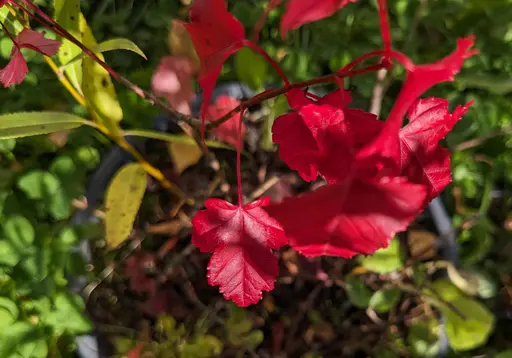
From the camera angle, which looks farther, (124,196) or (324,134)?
(124,196)

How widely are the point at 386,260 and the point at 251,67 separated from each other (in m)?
0.42

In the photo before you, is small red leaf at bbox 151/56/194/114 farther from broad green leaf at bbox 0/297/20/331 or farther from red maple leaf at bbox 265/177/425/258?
red maple leaf at bbox 265/177/425/258

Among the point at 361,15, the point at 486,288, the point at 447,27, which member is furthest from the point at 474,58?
the point at 486,288

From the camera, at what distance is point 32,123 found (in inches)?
21.5

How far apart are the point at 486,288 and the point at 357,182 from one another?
81cm

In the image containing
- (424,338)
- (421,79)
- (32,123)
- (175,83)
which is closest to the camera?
(421,79)

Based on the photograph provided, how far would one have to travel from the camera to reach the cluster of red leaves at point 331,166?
0.28 m

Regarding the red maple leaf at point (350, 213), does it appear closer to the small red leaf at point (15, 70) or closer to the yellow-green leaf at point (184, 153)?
the small red leaf at point (15, 70)

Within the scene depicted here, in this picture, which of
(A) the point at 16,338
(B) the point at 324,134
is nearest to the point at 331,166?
(B) the point at 324,134

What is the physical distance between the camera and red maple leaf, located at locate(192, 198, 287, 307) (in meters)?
0.43

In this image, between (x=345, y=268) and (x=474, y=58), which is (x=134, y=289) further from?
(x=474, y=58)

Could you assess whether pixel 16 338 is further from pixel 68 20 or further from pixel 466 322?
pixel 466 322

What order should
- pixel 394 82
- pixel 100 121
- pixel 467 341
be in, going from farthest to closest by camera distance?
pixel 394 82 → pixel 467 341 → pixel 100 121

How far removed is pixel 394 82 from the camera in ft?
3.44
